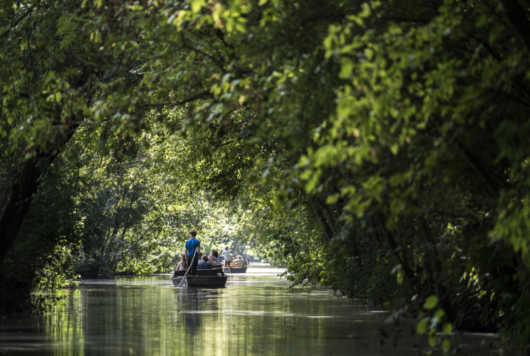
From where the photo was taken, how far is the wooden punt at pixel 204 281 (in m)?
29.6

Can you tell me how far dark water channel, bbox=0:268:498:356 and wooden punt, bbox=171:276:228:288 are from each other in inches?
344

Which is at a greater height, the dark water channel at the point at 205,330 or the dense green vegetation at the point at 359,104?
the dense green vegetation at the point at 359,104

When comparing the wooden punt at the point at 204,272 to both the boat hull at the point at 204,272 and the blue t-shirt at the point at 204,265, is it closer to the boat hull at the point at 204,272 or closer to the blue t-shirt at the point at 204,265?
the boat hull at the point at 204,272

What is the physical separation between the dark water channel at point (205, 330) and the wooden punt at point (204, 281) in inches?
344

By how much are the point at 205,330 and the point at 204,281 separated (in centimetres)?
1695

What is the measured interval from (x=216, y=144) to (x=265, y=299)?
16.0 feet

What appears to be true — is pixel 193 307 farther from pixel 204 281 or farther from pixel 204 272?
pixel 204 272

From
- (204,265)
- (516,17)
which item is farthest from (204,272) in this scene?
(516,17)

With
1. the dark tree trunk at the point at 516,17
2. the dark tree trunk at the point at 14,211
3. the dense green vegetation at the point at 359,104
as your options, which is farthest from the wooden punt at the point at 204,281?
the dark tree trunk at the point at 516,17

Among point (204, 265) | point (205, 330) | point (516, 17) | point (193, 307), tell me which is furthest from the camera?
point (204, 265)

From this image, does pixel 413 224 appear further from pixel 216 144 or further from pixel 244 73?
pixel 216 144

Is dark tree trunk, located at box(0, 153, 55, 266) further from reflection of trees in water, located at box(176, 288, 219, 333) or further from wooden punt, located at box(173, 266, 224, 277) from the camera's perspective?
wooden punt, located at box(173, 266, 224, 277)

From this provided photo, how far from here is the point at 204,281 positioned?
30062 millimetres

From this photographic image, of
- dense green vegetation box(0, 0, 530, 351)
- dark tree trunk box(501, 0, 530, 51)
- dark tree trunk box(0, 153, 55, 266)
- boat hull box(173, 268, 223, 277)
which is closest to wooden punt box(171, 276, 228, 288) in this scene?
boat hull box(173, 268, 223, 277)
